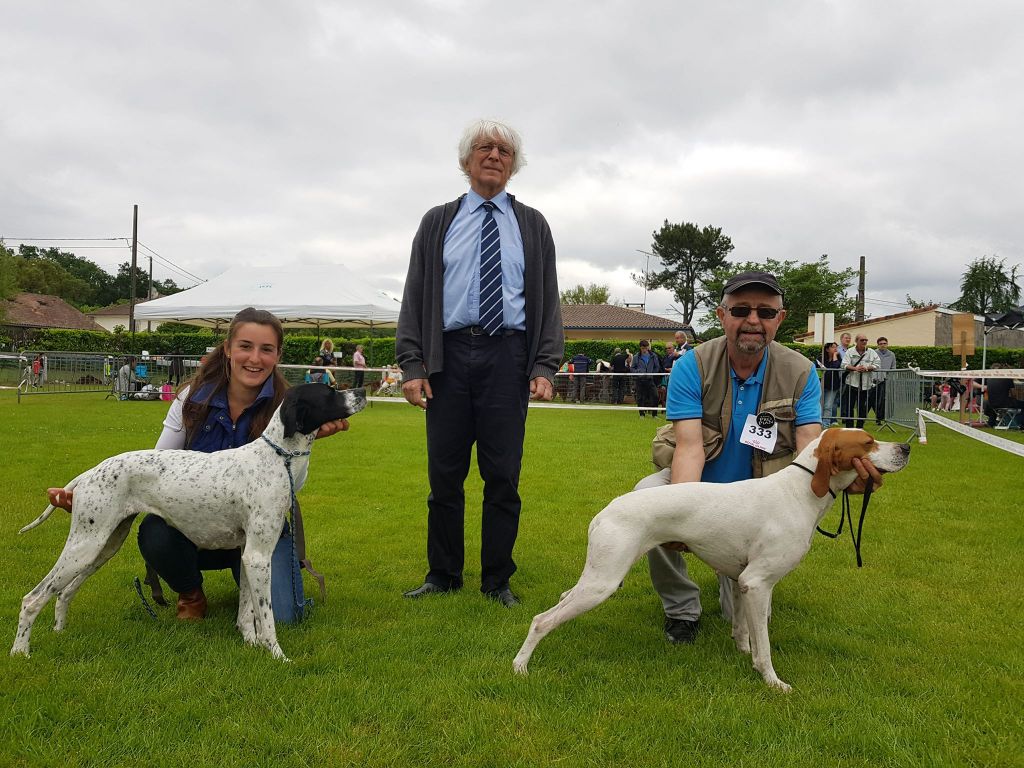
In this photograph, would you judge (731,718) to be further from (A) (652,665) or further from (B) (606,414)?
(B) (606,414)

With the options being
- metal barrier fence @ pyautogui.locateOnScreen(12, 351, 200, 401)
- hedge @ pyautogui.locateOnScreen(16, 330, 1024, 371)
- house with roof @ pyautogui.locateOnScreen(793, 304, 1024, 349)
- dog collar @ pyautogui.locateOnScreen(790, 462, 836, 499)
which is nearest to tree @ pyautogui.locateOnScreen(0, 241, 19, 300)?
hedge @ pyautogui.locateOnScreen(16, 330, 1024, 371)

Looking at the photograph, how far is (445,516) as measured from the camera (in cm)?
378

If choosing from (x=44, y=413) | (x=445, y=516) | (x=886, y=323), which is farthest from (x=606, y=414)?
(x=886, y=323)

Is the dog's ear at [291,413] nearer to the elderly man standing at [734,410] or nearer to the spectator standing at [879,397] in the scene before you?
the elderly man standing at [734,410]

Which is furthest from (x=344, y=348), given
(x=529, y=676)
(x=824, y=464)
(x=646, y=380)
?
(x=824, y=464)

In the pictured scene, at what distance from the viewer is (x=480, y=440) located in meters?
3.69

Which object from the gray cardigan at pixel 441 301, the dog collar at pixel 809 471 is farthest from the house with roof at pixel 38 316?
the dog collar at pixel 809 471

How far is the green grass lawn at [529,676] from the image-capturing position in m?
2.22

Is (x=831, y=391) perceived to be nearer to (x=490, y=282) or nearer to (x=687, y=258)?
(x=490, y=282)

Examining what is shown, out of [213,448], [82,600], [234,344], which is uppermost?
[234,344]

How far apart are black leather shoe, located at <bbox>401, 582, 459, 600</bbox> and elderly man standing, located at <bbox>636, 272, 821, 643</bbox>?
1.14 metres

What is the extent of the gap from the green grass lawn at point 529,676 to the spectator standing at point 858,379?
801 centimetres

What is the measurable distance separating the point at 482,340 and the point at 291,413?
107 centimetres

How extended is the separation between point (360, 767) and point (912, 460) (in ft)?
27.7
